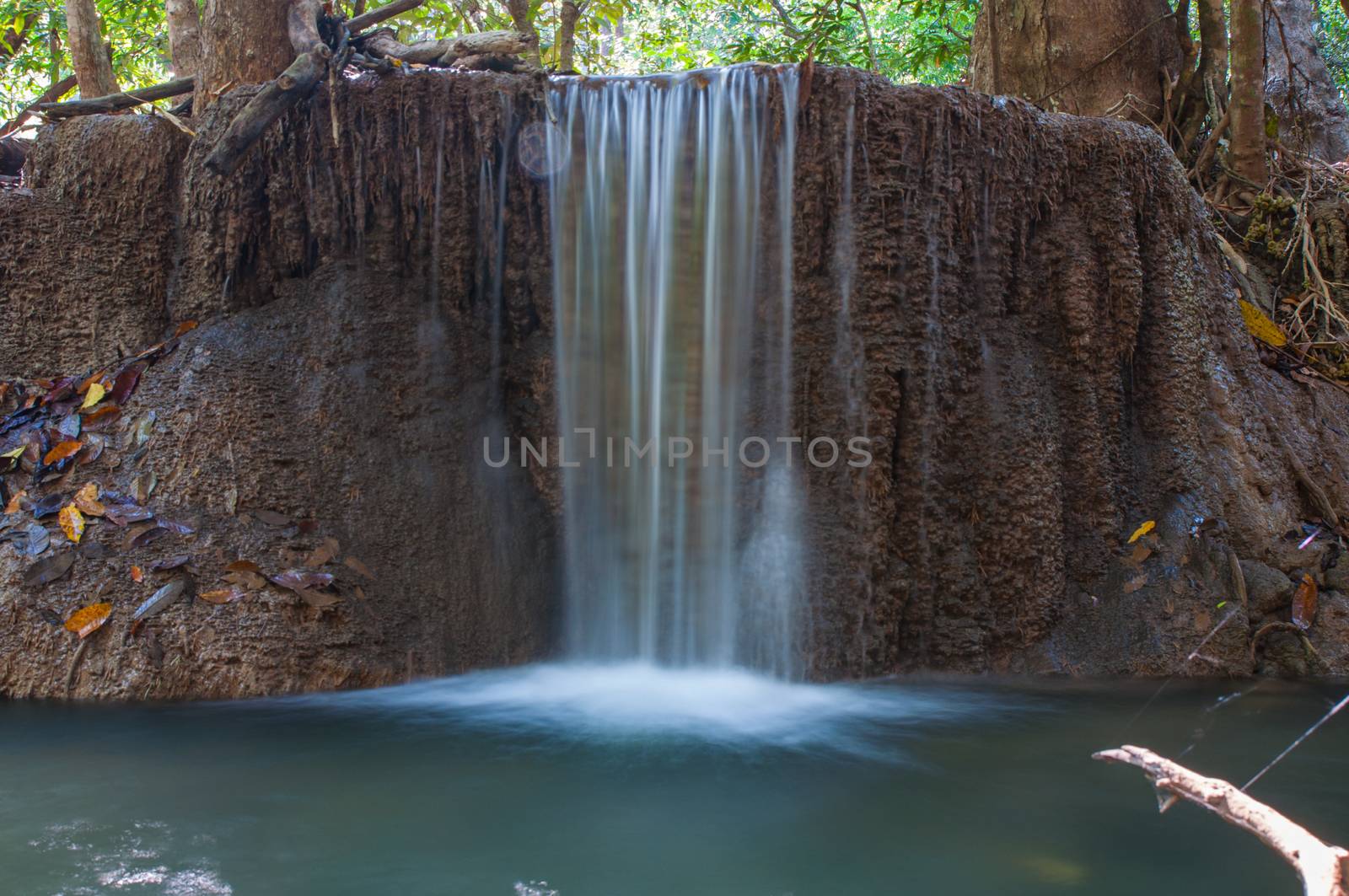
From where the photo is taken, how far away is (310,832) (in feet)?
11.2

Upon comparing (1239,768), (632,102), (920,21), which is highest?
(920,21)

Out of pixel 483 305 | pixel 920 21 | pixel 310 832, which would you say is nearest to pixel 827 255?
pixel 483 305

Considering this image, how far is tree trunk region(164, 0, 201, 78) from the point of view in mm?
7641

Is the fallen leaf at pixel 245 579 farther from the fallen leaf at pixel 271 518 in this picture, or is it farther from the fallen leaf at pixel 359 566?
the fallen leaf at pixel 359 566

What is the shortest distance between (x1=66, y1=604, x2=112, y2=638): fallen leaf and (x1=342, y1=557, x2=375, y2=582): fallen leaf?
3.30 ft

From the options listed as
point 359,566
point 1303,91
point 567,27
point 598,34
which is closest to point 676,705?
point 359,566

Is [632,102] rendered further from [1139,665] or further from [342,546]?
[1139,665]

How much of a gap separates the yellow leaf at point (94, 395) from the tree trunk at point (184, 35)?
2984mm

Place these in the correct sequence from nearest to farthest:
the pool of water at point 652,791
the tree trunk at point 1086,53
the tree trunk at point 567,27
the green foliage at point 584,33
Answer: the pool of water at point 652,791 < the tree trunk at point 1086,53 < the tree trunk at point 567,27 < the green foliage at point 584,33

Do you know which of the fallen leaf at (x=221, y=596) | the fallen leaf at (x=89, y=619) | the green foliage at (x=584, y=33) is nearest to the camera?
the fallen leaf at (x=89, y=619)

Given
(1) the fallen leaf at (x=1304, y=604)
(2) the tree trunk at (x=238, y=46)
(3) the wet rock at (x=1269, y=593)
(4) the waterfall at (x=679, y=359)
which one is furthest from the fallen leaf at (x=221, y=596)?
(1) the fallen leaf at (x=1304, y=604)

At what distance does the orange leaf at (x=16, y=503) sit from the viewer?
5.14 metres

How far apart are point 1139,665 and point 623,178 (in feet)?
11.4

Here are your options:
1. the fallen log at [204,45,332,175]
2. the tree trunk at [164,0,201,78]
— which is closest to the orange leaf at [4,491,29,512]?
Answer: the fallen log at [204,45,332,175]
